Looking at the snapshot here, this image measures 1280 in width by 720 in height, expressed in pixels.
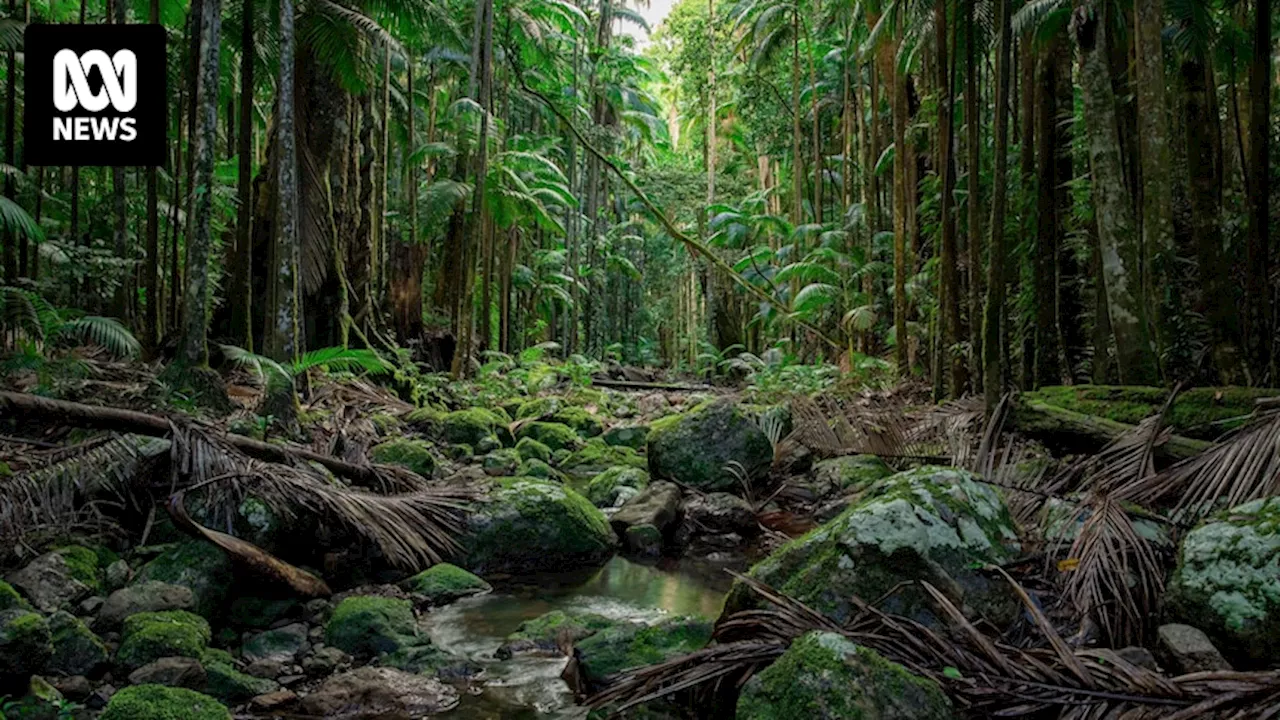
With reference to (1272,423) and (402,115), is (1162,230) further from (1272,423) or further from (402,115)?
(402,115)

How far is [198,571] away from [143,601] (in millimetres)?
473

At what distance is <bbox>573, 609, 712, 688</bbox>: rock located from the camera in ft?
14.6

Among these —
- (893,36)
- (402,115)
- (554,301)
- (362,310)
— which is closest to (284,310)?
(362,310)

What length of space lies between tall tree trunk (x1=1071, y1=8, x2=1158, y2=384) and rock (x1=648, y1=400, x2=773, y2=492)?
12.3 feet

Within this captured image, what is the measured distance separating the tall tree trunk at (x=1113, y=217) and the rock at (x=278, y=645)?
6262 mm

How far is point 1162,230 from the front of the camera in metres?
7.12

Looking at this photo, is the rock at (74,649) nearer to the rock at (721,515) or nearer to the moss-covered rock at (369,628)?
the moss-covered rock at (369,628)

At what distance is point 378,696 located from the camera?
4.29m

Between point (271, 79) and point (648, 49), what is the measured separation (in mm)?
36730

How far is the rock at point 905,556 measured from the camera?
3.95 meters

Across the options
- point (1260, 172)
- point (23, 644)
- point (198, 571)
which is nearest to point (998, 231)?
point (1260, 172)

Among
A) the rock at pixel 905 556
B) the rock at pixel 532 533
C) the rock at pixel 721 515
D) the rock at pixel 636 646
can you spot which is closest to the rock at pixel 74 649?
the rock at pixel 636 646

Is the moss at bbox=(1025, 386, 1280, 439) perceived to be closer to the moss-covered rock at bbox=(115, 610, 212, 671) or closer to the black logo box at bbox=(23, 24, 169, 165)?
the moss-covered rock at bbox=(115, 610, 212, 671)

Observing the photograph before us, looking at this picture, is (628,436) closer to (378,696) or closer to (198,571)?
(198,571)
